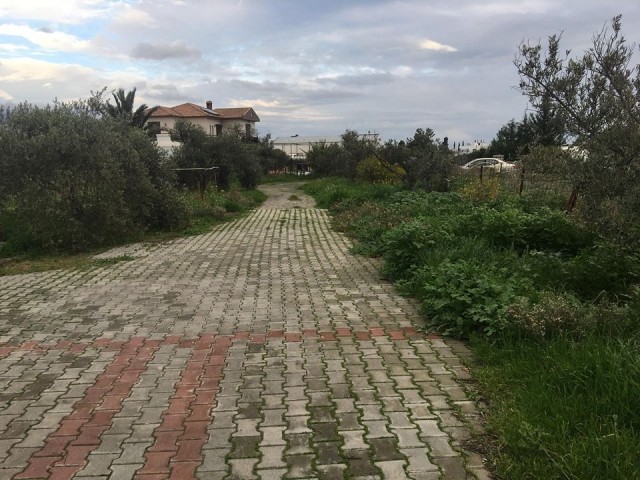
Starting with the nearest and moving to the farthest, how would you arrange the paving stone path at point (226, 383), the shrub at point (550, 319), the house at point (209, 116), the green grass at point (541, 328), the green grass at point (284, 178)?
1. the green grass at point (541, 328)
2. the paving stone path at point (226, 383)
3. the shrub at point (550, 319)
4. the green grass at point (284, 178)
5. the house at point (209, 116)

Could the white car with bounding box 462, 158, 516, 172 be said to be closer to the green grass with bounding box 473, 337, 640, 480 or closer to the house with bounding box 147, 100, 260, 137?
the green grass with bounding box 473, 337, 640, 480

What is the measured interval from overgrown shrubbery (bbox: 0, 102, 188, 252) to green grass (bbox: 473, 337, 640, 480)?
8827 millimetres

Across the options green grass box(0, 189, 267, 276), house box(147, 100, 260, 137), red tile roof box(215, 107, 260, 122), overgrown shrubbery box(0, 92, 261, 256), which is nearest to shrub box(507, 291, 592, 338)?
green grass box(0, 189, 267, 276)

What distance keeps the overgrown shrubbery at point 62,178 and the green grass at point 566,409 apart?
8.83m

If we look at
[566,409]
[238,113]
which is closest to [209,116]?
[238,113]

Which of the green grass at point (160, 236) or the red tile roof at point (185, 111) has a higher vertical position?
the red tile roof at point (185, 111)

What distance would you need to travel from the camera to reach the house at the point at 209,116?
57.6m

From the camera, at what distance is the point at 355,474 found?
8.79 feet

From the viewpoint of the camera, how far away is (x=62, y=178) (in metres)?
9.90

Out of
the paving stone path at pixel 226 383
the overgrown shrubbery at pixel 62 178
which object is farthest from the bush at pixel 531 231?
the overgrown shrubbery at pixel 62 178

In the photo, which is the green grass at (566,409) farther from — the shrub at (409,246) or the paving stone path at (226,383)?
the shrub at (409,246)

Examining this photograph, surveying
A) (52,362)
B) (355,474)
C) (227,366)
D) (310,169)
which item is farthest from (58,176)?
(310,169)

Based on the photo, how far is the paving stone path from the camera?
9.30ft

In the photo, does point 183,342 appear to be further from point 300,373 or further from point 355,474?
point 355,474
